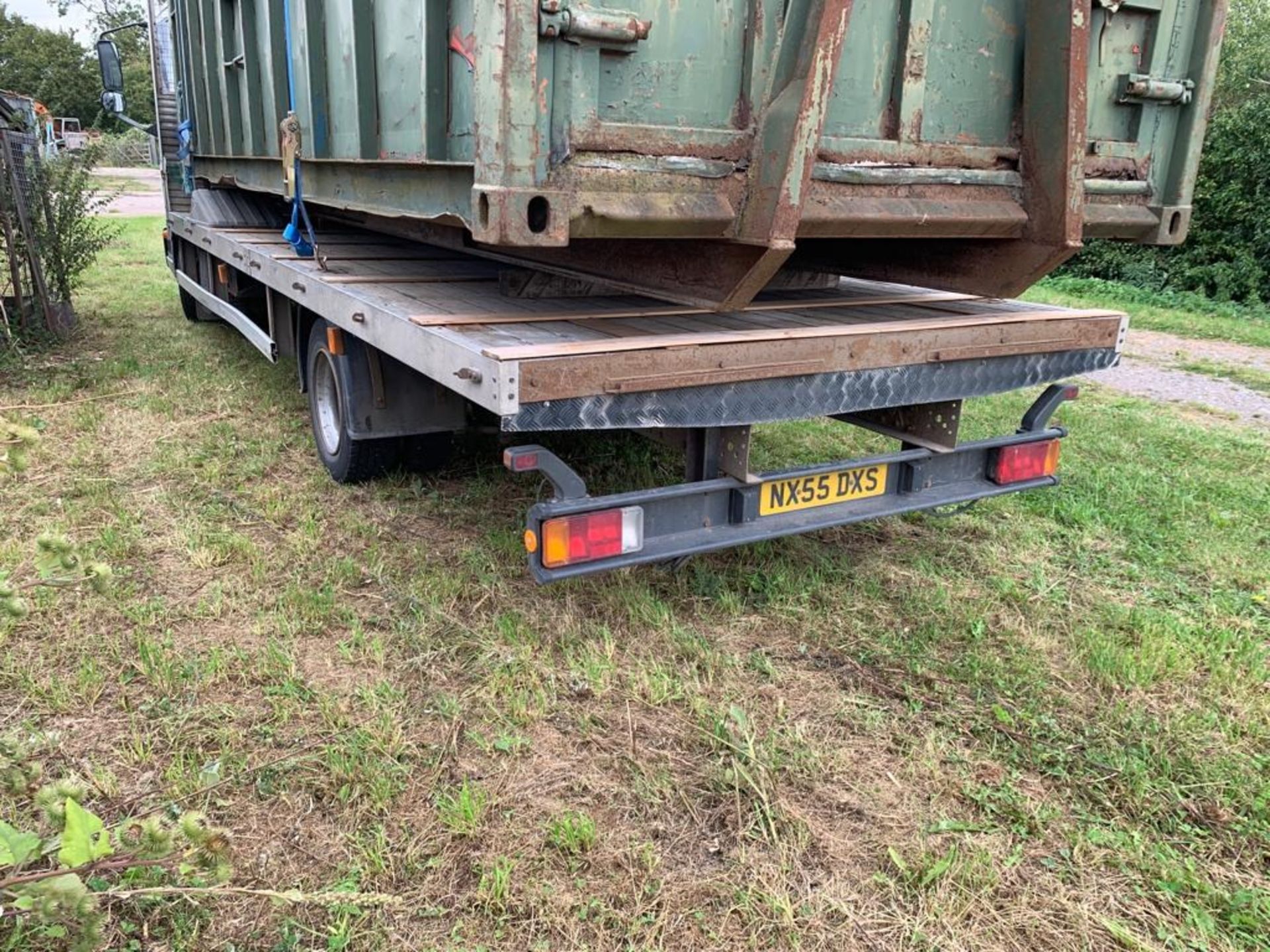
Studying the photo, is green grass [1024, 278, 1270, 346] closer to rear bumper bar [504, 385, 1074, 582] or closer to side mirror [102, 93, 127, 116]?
rear bumper bar [504, 385, 1074, 582]

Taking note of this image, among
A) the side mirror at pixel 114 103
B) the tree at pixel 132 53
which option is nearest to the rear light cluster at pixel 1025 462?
the side mirror at pixel 114 103

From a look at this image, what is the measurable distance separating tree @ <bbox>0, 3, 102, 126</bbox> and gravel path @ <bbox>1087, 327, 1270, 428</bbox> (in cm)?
5630

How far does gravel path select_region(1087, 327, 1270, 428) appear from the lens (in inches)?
293

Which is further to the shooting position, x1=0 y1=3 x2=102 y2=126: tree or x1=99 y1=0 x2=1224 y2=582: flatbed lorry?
x1=0 y1=3 x2=102 y2=126: tree

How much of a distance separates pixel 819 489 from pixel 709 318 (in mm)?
744

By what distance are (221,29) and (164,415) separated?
2.43m

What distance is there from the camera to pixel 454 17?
2.88 meters

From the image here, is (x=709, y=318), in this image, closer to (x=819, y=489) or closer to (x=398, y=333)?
(x=819, y=489)

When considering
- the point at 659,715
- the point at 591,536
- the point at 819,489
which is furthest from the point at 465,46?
the point at 659,715

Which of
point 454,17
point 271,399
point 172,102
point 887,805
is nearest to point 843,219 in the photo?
point 454,17

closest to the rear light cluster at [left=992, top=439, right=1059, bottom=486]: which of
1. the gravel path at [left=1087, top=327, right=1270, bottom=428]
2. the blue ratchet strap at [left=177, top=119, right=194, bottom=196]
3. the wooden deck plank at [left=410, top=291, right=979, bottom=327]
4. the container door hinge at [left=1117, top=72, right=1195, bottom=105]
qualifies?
the wooden deck plank at [left=410, top=291, right=979, bottom=327]

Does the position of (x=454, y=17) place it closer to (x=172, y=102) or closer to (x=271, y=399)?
(x=271, y=399)

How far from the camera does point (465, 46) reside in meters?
2.80

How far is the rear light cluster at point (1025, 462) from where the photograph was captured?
386 cm
